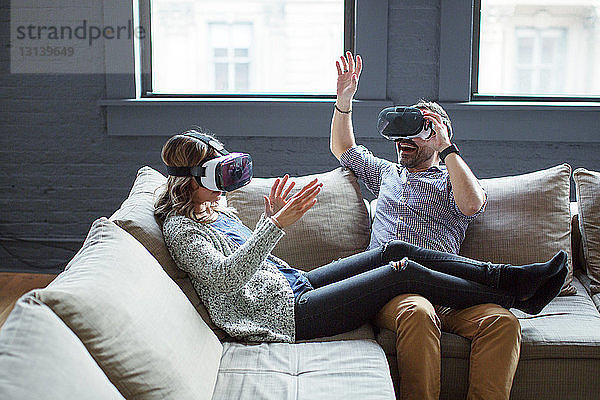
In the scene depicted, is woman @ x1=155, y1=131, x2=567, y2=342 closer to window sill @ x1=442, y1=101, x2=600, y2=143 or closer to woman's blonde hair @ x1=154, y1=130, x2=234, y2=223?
woman's blonde hair @ x1=154, y1=130, x2=234, y2=223

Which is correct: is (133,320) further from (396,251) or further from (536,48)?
(536,48)

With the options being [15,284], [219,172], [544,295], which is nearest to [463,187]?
[544,295]

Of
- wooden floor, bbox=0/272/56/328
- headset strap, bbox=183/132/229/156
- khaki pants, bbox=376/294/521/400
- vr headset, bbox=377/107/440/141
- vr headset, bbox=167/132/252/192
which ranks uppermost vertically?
vr headset, bbox=377/107/440/141

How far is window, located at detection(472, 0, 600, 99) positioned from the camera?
378 centimetres

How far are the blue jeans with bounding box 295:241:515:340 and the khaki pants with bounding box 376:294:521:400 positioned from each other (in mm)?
90

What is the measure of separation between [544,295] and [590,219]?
0.57 meters

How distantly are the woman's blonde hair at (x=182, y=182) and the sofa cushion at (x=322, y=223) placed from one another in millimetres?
440

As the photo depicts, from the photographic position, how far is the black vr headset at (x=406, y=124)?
2779mm

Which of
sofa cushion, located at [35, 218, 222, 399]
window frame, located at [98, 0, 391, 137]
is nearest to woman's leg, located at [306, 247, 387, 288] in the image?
sofa cushion, located at [35, 218, 222, 399]

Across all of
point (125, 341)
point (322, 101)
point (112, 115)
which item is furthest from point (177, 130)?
point (125, 341)

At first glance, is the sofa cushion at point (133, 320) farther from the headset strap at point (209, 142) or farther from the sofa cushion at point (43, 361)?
the headset strap at point (209, 142)

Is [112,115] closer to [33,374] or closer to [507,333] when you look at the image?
[507,333]

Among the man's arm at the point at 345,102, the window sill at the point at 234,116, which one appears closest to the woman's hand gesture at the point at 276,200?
the man's arm at the point at 345,102

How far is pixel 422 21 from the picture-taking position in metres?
3.73
